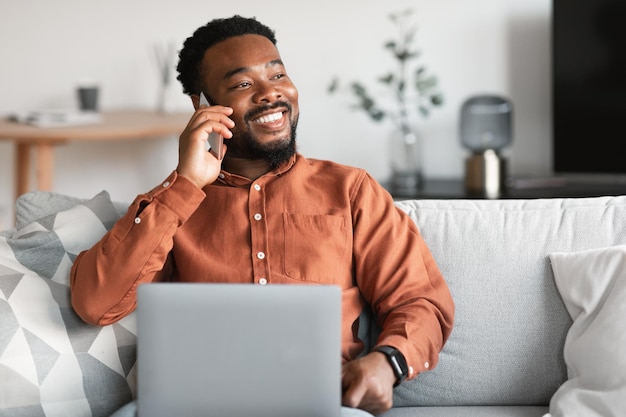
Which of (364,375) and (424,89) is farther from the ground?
(424,89)

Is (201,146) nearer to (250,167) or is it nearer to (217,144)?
(217,144)

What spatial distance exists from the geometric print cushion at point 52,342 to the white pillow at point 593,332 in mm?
808

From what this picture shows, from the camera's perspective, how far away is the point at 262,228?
1.82 metres

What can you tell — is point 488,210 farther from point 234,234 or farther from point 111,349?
point 111,349

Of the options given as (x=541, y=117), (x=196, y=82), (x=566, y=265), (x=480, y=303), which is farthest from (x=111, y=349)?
(x=541, y=117)

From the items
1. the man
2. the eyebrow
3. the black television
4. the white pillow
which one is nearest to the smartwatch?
the man

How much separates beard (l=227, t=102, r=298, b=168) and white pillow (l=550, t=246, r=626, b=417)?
56 centimetres

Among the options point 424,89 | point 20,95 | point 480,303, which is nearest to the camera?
point 480,303

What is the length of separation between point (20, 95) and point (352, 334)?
269 cm

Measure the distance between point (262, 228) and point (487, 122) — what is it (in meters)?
2.01

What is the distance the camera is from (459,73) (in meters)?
3.80

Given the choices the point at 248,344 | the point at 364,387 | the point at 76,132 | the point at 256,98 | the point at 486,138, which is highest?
the point at 256,98

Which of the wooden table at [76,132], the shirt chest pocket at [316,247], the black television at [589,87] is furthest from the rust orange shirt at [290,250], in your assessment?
the black television at [589,87]

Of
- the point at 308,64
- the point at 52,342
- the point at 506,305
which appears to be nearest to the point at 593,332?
the point at 506,305
